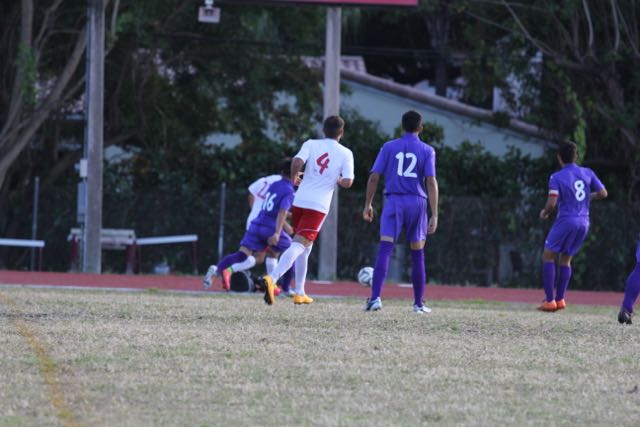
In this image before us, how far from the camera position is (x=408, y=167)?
13609 millimetres

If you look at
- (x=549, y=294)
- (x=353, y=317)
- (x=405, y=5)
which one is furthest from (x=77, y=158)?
(x=353, y=317)

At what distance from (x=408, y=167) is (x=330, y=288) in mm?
8434

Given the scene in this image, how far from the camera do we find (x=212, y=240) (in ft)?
90.0

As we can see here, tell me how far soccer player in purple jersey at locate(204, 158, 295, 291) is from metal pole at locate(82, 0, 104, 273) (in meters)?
7.59

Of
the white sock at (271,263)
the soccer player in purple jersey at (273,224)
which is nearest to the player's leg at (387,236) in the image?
the soccer player in purple jersey at (273,224)

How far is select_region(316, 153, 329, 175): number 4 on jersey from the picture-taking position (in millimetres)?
14023

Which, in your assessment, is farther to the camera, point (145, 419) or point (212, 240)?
point (212, 240)

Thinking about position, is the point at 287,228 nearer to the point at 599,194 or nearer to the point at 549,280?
the point at 549,280

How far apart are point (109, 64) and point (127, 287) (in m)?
9.36

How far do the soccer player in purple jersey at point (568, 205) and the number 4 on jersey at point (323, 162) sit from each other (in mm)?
2795

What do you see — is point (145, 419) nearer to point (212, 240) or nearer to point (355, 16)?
point (212, 240)

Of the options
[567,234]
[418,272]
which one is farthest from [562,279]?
[418,272]

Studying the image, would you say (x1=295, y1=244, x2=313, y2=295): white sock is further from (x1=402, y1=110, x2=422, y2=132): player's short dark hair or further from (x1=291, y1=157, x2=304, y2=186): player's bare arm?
(x1=402, y1=110, x2=422, y2=132): player's short dark hair

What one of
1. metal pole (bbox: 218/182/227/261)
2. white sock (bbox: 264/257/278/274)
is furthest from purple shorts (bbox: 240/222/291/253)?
metal pole (bbox: 218/182/227/261)
